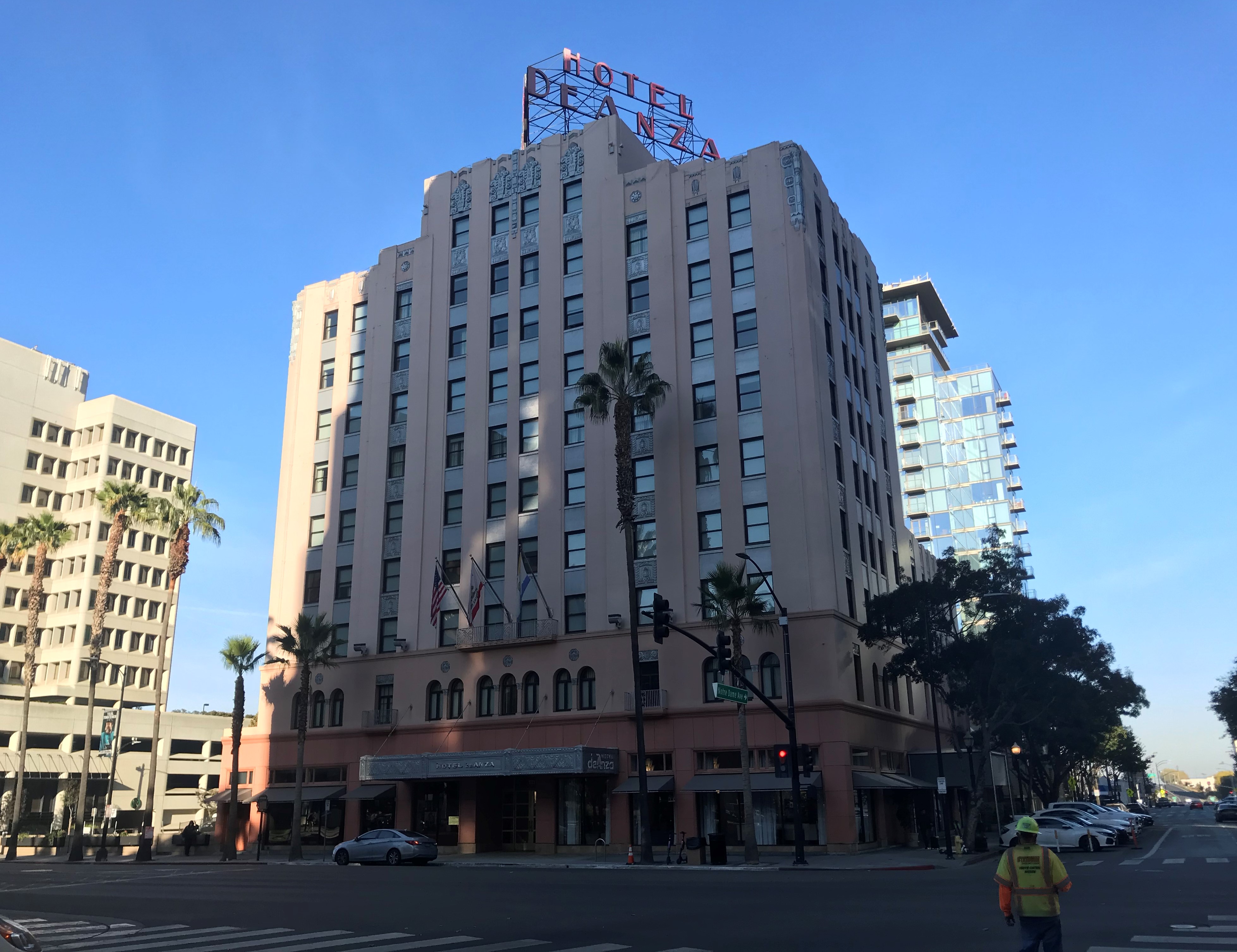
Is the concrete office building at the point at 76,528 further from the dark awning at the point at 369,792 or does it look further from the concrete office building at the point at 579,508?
the dark awning at the point at 369,792

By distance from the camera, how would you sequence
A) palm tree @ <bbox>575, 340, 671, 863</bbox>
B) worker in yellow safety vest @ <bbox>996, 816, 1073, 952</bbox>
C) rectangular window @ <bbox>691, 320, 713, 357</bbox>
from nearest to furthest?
1. worker in yellow safety vest @ <bbox>996, 816, 1073, 952</bbox>
2. palm tree @ <bbox>575, 340, 671, 863</bbox>
3. rectangular window @ <bbox>691, 320, 713, 357</bbox>

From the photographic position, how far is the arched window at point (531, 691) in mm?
48312

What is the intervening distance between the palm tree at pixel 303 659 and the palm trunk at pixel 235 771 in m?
1.08

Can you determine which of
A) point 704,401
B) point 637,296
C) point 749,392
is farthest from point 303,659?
point 749,392

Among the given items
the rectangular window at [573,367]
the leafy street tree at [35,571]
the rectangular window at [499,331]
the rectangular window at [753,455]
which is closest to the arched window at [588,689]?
the rectangular window at [753,455]

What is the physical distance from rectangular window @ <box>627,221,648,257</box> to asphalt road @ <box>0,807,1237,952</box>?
31.7 m

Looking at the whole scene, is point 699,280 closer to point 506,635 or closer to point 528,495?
point 528,495

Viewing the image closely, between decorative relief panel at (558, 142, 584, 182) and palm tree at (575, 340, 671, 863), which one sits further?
decorative relief panel at (558, 142, 584, 182)

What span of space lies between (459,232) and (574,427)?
1564cm

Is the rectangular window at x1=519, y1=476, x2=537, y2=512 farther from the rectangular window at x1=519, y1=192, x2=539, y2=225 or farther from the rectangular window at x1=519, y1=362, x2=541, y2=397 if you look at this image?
the rectangular window at x1=519, y1=192, x2=539, y2=225

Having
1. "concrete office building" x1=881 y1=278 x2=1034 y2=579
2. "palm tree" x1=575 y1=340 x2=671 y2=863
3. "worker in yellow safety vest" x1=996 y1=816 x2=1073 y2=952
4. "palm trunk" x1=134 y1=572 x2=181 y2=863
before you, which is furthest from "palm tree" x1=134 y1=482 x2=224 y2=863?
"concrete office building" x1=881 y1=278 x2=1034 y2=579

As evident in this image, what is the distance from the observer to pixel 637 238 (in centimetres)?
5278

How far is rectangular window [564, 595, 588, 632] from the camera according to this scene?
48.2 meters

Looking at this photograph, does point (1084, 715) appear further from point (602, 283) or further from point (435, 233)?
point (435, 233)
